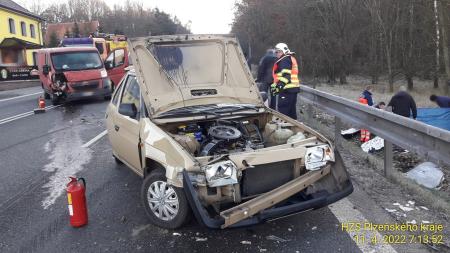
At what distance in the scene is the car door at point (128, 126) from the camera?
17.2ft

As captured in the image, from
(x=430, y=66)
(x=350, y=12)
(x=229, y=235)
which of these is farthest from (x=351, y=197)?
(x=350, y=12)

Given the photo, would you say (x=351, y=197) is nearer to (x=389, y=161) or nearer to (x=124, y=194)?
(x=389, y=161)

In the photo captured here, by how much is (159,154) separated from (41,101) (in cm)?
1148

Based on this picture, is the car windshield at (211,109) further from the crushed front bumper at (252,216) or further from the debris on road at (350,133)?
the debris on road at (350,133)

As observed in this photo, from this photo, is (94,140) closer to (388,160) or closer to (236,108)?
(236,108)

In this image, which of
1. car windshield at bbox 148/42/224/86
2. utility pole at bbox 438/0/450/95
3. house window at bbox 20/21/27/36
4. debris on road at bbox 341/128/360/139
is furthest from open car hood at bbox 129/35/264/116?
house window at bbox 20/21/27/36

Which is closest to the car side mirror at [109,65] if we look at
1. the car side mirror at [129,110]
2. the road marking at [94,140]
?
the road marking at [94,140]

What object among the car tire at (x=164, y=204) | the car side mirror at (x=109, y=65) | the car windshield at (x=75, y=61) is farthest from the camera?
the car side mirror at (x=109, y=65)

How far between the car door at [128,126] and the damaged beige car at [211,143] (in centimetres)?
1

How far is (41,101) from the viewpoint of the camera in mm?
14445

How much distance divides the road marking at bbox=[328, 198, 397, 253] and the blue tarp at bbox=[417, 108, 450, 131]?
7.20m

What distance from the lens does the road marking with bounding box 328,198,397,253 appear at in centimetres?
376

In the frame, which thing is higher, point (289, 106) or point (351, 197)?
point (289, 106)

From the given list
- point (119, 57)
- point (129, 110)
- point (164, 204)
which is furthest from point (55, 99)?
point (164, 204)
